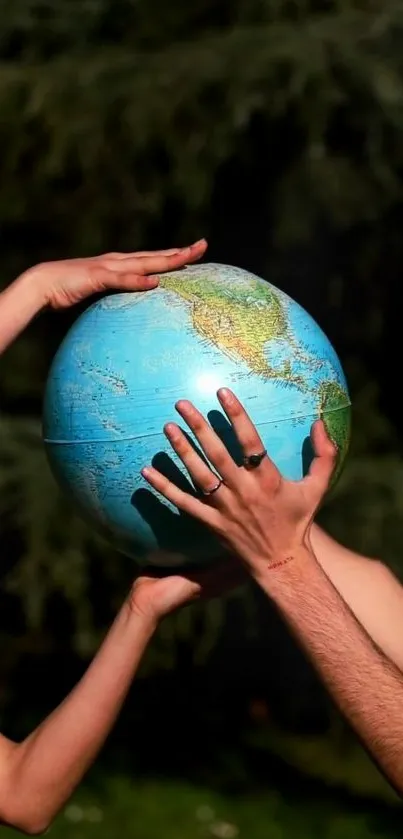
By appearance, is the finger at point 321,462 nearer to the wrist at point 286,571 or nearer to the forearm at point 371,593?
the wrist at point 286,571

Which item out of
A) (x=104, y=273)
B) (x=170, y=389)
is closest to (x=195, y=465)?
(x=170, y=389)

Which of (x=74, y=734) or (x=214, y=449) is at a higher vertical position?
(x=214, y=449)

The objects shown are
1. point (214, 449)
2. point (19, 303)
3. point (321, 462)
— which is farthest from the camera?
point (19, 303)

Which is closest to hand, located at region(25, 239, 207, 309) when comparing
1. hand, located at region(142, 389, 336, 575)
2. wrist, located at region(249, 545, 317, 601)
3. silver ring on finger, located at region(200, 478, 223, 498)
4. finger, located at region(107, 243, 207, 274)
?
finger, located at region(107, 243, 207, 274)

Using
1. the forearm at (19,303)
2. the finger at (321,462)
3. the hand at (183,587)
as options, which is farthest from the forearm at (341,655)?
the forearm at (19,303)

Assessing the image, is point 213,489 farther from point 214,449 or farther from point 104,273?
point 104,273

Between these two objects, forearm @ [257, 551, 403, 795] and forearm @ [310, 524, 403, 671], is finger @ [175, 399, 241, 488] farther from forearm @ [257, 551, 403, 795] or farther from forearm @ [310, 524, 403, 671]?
forearm @ [310, 524, 403, 671]

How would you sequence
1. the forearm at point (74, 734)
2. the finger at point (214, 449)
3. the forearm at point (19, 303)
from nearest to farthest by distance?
the finger at point (214, 449), the forearm at point (74, 734), the forearm at point (19, 303)
